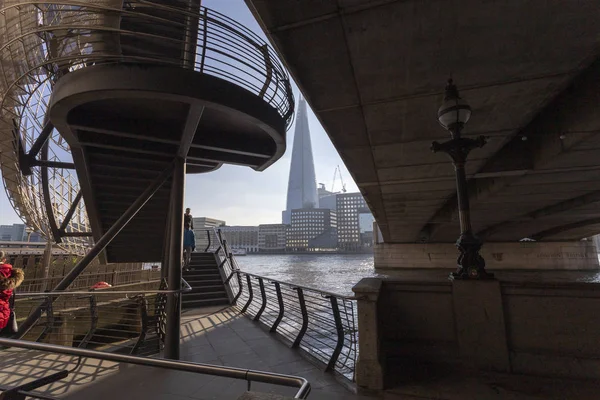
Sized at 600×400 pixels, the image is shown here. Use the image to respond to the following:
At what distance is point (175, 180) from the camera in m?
7.17

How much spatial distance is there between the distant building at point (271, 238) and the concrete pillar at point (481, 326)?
4762 inches

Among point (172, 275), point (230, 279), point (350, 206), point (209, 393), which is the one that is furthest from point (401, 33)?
point (350, 206)

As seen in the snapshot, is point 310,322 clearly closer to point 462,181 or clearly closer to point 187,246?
point 462,181

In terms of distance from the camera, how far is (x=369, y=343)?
3664 mm

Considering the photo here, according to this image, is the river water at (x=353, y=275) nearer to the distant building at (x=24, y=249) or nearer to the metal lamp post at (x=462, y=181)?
the metal lamp post at (x=462, y=181)

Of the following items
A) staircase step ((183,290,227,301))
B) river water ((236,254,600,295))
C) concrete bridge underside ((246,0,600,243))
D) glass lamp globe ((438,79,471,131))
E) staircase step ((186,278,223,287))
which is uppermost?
concrete bridge underside ((246,0,600,243))

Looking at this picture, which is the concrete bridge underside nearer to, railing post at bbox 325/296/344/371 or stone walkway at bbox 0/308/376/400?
railing post at bbox 325/296/344/371

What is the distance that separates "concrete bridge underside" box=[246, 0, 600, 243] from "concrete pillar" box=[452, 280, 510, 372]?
349 cm

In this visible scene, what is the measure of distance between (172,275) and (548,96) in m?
8.54

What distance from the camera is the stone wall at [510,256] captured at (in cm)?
2950

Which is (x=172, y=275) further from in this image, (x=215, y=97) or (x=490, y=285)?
(x=490, y=285)

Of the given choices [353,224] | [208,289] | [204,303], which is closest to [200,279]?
[208,289]

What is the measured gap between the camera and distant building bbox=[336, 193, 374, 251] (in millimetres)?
110863

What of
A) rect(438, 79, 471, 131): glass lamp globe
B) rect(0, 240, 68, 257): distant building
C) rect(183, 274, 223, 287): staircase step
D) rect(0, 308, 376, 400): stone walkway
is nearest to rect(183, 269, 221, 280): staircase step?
rect(183, 274, 223, 287): staircase step
